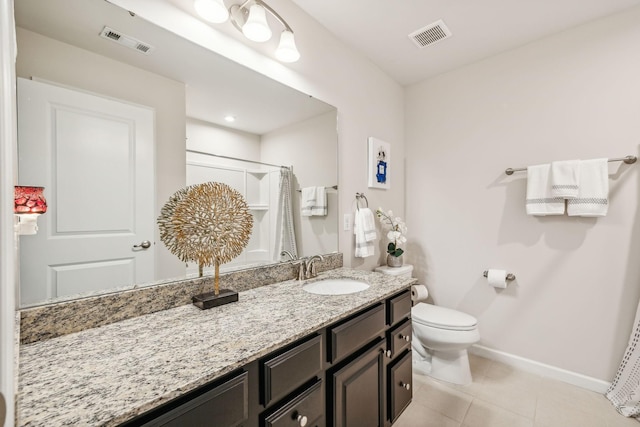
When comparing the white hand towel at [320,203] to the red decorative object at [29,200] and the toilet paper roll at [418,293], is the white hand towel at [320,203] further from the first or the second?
the red decorative object at [29,200]

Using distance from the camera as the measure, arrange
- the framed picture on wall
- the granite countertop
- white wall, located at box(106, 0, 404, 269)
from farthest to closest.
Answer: the framed picture on wall, white wall, located at box(106, 0, 404, 269), the granite countertop

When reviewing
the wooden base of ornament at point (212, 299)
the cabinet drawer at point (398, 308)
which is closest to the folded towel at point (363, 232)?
the cabinet drawer at point (398, 308)

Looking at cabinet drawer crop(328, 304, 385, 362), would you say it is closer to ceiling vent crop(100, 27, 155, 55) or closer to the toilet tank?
the toilet tank

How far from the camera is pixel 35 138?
2.86 feet

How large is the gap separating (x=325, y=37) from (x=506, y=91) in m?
1.47

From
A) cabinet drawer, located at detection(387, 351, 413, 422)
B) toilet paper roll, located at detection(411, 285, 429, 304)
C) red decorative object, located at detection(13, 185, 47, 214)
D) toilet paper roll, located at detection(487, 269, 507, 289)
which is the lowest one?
cabinet drawer, located at detection(387, 351, 413, 422)

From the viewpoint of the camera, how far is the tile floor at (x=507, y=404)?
1.61 metres

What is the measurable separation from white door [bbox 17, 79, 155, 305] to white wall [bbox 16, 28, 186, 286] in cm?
3

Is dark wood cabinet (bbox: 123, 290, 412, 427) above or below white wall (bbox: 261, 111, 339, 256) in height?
below

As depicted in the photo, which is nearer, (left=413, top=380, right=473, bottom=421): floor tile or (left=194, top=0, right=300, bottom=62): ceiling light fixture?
(left=194, top=0, right=300, bottom=62): ceiling light fixture

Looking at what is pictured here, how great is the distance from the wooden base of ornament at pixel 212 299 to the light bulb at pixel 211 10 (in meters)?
1.18

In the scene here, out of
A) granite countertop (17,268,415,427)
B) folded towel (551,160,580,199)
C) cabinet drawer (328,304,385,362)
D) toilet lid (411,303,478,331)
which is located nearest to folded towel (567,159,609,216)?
folded towel (551,160,580,199)

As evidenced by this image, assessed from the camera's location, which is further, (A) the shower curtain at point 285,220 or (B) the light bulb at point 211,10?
(A) the shower curtain at point 285,220

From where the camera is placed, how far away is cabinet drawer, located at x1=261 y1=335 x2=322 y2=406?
33.2 inches
